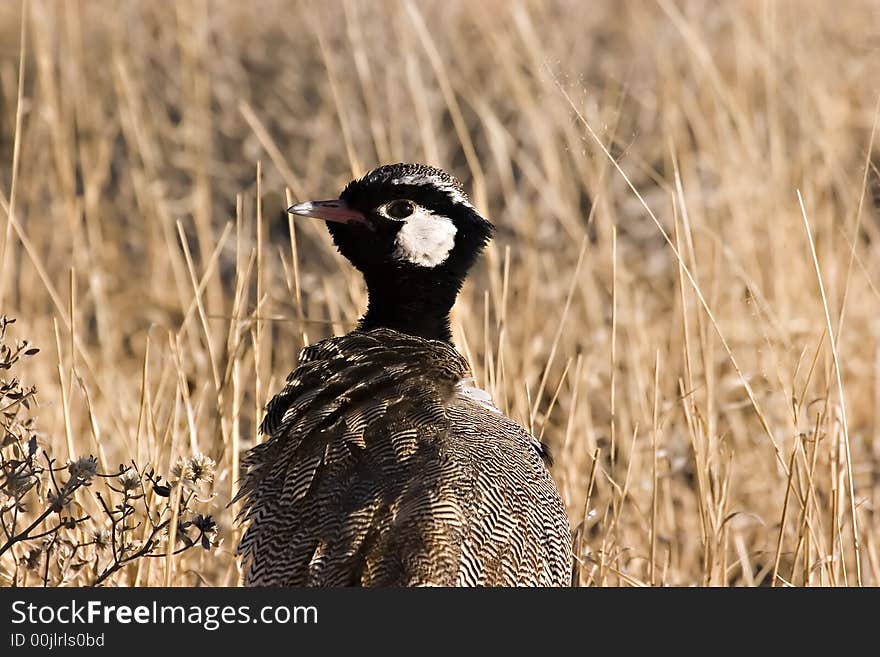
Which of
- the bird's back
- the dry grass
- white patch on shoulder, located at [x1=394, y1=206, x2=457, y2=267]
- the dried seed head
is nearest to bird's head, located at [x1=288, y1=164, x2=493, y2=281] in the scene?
white patch on shoulder, located at [x1=394, y1=206, x2=457, y2=267]

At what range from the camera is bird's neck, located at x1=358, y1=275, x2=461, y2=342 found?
316cm

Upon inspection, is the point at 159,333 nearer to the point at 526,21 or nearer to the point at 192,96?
the point at 192,96

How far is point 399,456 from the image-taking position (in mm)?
2518

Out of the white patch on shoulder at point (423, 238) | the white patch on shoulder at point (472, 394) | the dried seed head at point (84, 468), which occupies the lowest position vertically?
the dried seed head at point (84, 468)

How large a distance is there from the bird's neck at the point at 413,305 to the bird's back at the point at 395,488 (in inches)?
10.7

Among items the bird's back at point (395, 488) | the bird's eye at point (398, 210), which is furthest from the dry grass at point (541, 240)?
the bird's back at point (395, 488)

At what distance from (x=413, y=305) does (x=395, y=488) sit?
80cm

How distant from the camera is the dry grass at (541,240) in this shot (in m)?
3.53

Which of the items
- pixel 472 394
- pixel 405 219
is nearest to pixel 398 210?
pixel 405 219

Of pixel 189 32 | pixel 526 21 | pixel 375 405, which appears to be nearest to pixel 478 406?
pixel 375 405

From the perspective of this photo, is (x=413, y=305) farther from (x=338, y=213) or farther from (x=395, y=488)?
(x=395, y=488)

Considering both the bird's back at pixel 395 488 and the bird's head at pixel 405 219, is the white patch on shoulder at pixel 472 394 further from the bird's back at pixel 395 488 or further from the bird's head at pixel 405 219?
the bird's head at pixel 405 219

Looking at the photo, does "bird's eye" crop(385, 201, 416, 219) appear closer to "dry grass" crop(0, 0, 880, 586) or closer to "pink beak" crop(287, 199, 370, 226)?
"pink beak" crop(287, 199, 370, 226)

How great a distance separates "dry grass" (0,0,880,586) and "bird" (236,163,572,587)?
335 mm
